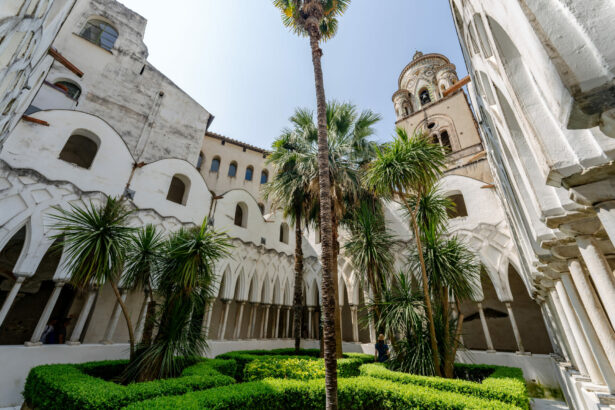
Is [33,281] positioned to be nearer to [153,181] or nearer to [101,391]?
[153,181]

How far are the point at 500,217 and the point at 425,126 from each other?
12.7m

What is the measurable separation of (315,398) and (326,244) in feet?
10.0

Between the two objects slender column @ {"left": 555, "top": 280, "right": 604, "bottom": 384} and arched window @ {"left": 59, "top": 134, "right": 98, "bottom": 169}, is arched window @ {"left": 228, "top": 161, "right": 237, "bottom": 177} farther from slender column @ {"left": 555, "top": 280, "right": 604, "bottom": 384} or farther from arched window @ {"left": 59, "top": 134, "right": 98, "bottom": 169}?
slender column @ {"left": 555, "top": 280, "right": 604, "bottom": 384}

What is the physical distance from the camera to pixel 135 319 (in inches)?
421

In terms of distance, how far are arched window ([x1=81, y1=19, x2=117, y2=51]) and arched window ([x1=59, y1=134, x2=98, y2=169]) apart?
6.71m

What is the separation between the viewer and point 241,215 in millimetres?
14930

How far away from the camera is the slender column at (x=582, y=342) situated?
3.82 meters

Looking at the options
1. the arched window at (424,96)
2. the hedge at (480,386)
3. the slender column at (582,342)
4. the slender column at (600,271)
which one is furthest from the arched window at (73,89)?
the arched window at (424,96)

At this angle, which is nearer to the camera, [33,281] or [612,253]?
[612,253]

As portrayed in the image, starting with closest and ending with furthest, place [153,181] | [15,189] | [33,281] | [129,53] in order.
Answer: [15,189] < [33,281] < [153,181] < [129,53]

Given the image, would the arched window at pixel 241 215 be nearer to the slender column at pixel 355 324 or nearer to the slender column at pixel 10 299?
the slender column at pixel 355 324

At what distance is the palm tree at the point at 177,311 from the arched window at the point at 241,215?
22.0 ft

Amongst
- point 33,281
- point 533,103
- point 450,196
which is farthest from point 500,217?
point 33,281

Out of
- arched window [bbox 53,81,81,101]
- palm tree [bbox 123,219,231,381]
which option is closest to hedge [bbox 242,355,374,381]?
palm tree [bbox 123,219,231,381]
